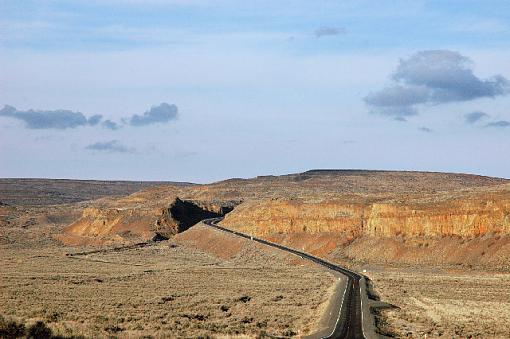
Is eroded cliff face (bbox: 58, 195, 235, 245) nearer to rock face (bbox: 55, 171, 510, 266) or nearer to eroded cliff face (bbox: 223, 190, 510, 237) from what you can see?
rock face (bbox: 55, 171, 510, 266)

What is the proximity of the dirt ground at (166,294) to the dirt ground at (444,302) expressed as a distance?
5.29 metres

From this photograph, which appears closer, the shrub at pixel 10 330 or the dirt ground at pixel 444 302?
the shrub at pixel 10 330

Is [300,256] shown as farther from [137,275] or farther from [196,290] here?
[196,290]

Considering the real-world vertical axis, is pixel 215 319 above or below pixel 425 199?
below

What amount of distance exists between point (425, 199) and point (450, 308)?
4239cm

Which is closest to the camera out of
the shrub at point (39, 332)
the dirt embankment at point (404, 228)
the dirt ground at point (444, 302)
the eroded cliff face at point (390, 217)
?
the shrub at point (39, 332)

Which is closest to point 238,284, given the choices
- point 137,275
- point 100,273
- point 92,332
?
point 137,275

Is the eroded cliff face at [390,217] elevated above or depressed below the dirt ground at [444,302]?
above

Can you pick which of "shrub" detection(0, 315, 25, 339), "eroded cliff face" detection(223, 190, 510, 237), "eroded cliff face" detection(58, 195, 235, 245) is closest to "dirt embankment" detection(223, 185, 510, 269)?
"eroded cliff face" detection(223, 190, 510, 237)

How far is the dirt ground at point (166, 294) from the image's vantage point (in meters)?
39.6

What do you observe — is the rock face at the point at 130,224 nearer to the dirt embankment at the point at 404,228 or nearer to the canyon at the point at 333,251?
the canyon at the point at 333,251

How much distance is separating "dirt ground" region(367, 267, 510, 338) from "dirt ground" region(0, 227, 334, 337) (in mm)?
5286

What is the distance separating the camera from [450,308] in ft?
159

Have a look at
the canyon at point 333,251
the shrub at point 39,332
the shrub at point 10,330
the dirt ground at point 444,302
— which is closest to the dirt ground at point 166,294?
the canyon at point 333,251
